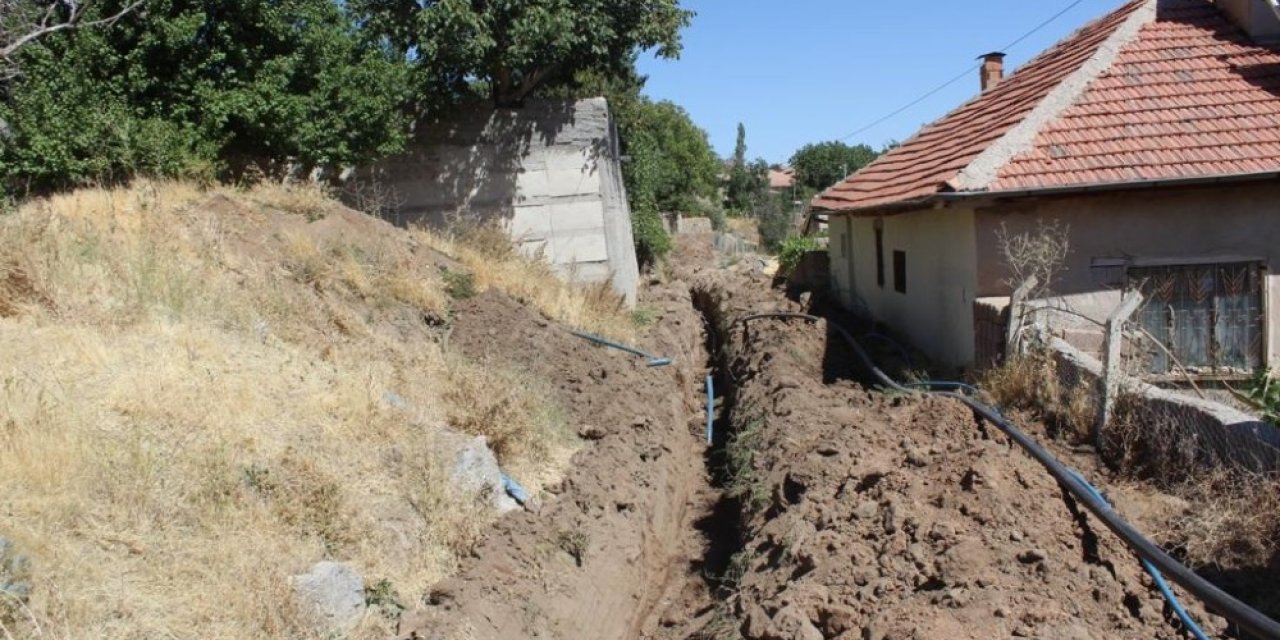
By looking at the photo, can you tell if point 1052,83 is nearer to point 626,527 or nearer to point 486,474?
point 626,527

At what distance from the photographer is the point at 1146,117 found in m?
10.7

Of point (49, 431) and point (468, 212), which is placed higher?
point (468, 212)

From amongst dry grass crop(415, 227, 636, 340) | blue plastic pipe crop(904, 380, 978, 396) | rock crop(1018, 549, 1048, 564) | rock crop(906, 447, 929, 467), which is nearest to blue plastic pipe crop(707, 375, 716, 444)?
dry grass crop(415, 227, 636, 340)

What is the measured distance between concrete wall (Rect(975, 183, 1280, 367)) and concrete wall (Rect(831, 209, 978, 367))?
45 centimetres

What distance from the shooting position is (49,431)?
210 inches

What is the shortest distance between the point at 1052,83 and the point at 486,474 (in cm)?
836

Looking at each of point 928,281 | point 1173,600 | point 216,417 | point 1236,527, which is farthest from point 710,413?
point 1173,600

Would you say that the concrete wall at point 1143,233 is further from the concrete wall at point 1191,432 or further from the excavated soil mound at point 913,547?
the concrete wall at point 1191,432

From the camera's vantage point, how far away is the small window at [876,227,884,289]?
14.9 meters

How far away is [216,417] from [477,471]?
1.84 meters

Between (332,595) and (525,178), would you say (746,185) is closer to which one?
(525,178)

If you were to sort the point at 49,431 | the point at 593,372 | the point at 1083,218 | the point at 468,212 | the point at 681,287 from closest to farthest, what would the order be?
the point at 49,431, the point at 1083,218, the point at 593,372, the point at 468,212, the point at 681,287

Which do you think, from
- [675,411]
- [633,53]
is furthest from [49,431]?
[633,53]

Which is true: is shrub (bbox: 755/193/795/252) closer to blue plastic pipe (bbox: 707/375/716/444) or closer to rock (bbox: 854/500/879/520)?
blue plastic pipe (bbox: 707/375/716/444)
